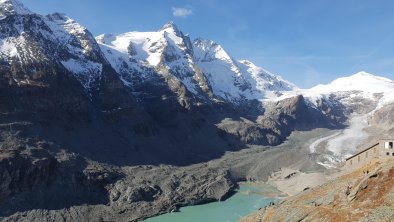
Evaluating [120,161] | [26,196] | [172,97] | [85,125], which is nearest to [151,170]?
[120,161]

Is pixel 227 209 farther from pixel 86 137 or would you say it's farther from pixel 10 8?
pixel 10 8

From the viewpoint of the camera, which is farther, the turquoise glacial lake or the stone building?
the turquoise glacial lake

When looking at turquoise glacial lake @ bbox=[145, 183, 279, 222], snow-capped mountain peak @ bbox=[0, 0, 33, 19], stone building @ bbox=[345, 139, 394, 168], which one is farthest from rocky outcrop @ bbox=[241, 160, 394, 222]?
snow-capped mountain peak @ bbox=[0, 0, 33, 19]

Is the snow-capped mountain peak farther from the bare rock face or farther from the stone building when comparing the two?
the stone building

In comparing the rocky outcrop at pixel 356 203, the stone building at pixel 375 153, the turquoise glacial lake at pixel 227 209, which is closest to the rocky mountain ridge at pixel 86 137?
the turquoise glacial lake at pixel 227 209

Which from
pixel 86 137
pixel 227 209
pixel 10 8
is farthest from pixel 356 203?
pixel 10 8

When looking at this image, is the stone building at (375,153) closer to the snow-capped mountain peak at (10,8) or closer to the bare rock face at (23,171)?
the bare rock face at (23,171)
